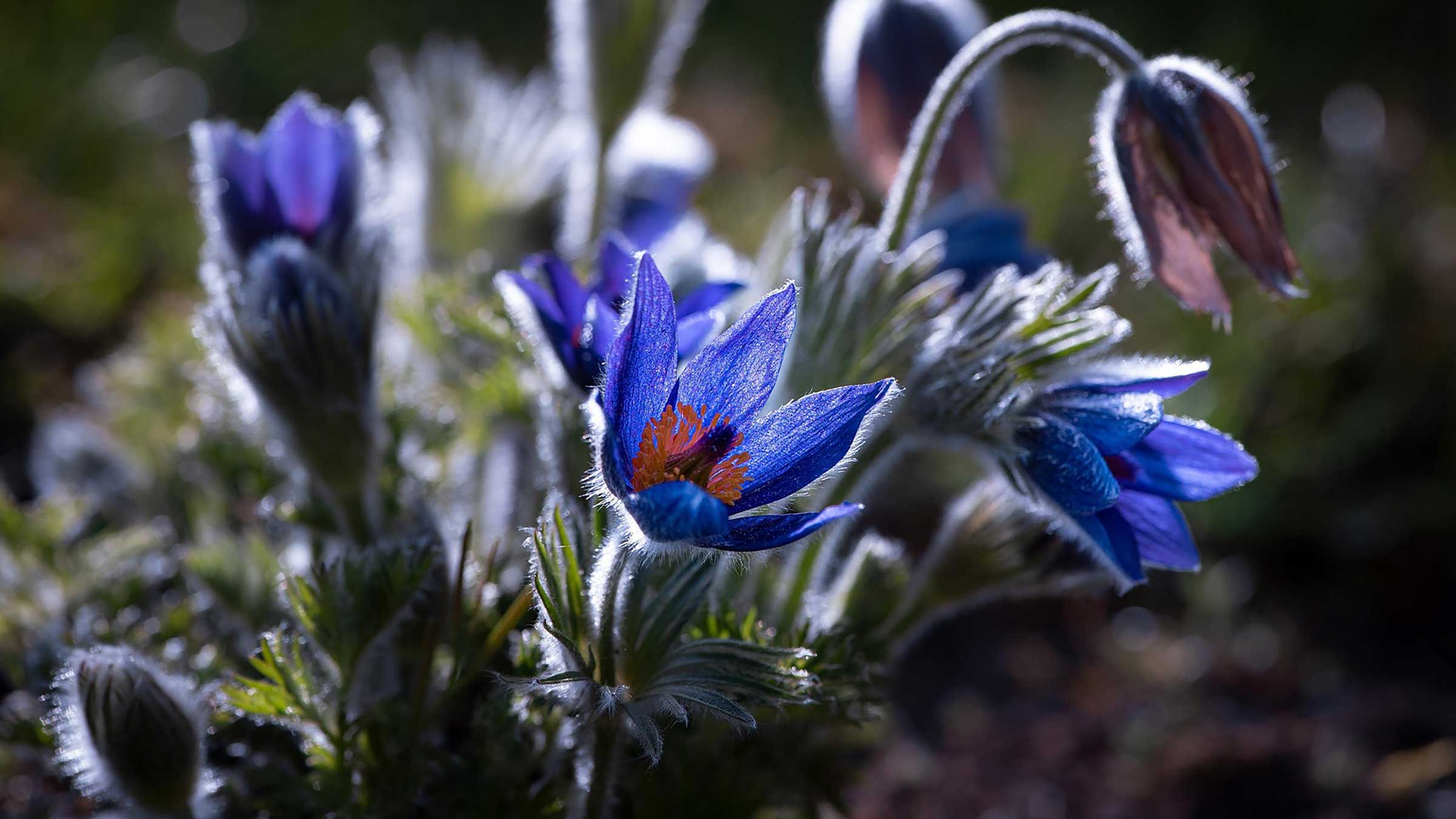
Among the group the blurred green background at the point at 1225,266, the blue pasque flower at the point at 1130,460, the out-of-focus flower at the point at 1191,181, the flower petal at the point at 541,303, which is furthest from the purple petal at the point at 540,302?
the blurred green background at the point at 1225,266

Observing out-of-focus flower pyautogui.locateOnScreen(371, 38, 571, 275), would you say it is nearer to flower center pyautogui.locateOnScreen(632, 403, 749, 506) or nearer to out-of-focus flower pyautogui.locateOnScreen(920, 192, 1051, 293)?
out-of-focus flower pyautogui.locateOnScreen(920, 192, 1051, 293)

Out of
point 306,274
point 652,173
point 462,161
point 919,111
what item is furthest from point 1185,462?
point 462,161

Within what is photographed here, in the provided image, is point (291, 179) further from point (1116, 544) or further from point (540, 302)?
point (1116, 544)

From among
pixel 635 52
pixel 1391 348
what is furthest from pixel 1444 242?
pixel 635 52

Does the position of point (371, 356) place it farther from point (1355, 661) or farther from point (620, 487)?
point (1355, 661)

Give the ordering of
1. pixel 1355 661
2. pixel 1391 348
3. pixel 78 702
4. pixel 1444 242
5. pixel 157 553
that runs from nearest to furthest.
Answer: pixel 78 702 → pixel 157 553 → pixel 1355 661 → pixel 1391 348 → pixel 1444 242

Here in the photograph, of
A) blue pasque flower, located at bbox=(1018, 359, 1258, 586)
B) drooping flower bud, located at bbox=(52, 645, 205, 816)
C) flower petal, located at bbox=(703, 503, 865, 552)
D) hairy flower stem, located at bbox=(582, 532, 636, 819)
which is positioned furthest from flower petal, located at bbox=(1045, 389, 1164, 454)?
drooping flower bud, located at bbox=(52, 645, 205, 816)
